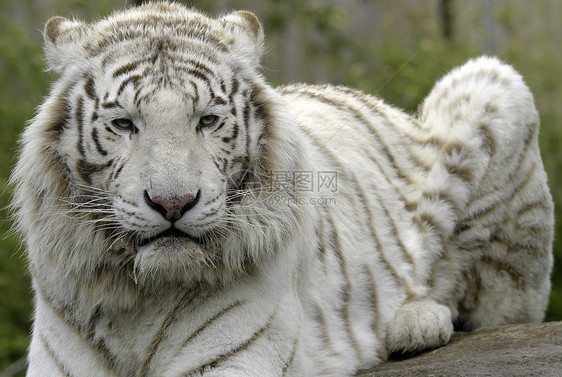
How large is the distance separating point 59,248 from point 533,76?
5230 mm

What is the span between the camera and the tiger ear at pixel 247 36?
119 inches

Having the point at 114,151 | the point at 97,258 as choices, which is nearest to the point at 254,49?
the point at 114,151

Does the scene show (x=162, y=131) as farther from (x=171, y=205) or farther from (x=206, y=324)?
(x=206, y=324)

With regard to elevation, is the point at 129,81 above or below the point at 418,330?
above

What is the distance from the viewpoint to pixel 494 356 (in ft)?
10.3

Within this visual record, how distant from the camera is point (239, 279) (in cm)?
286

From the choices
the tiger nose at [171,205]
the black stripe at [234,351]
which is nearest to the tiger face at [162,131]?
the tiger nose at [171,205]

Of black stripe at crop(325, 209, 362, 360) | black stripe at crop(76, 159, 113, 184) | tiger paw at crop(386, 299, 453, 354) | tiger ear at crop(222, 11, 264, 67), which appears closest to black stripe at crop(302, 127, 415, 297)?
tiger paw at crop(386, 299, 453, 354)

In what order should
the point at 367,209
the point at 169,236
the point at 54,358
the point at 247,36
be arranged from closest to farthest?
the point at 169,236
the point at 54,358
the point at 247,36
the point at 367,209

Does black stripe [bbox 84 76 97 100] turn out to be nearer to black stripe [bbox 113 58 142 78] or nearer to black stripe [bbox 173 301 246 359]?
black stripe [bbox 113 58 142 78]

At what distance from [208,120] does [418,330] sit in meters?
1.36

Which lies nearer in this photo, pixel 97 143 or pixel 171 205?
pixel 171 205

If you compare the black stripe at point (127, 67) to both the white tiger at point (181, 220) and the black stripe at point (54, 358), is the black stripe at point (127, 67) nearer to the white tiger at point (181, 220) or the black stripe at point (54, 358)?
the white tiger at point (181, 220)

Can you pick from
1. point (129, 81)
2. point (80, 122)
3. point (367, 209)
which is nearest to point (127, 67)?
point (129, 81)
